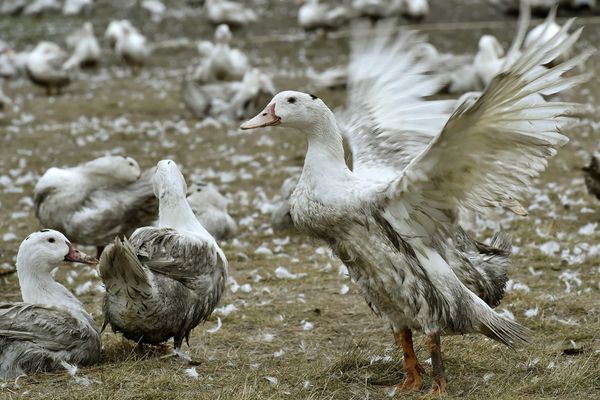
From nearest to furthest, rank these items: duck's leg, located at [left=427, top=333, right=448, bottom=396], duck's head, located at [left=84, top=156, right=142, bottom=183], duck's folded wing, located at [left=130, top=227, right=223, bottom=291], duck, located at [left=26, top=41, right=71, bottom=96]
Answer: duck's leg, located at [left=427, top=333, right=448, bottom=396] → duck's folded wing, located at [left=130, top=227, right=223, bottom=291] → duck's head, located at [left=84, top=156, right=142, bottom=183] → duck, located at [left=26, top=41, right=71, bottom=96]

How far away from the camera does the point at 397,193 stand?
475 centimetres

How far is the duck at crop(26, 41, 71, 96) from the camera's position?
720 inches

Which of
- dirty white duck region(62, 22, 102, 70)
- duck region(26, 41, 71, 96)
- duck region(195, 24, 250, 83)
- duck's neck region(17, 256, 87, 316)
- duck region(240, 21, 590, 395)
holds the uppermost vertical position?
duck region(240, 21, 590, 395)

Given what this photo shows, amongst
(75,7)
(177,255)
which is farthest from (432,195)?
(75,7)

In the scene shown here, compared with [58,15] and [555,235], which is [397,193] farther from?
[58,15]

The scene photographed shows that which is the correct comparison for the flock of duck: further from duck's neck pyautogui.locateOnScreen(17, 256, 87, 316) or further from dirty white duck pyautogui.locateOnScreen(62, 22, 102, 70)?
dirty white duck pyautogui.locateOnScreen(62, 22, 102, 70)

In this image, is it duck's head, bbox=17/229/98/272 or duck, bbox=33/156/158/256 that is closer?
duck's head, bbox=17/229/98/272

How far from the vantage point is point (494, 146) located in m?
4.50

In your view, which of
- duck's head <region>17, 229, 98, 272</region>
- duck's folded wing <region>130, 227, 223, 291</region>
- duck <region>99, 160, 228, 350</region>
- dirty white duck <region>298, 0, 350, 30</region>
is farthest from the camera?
dirty white duck <region>298, 0, 350, 30</region>

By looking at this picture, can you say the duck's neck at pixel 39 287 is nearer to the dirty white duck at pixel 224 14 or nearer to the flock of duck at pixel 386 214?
the flock of duck at pixel 386 214

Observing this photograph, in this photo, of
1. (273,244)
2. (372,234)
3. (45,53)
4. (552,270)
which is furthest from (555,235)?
(45,53)

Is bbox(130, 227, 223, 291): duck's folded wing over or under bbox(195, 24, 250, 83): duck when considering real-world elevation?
over

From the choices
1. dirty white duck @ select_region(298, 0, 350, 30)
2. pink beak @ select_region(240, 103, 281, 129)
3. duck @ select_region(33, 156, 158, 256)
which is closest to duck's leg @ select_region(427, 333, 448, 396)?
pink beak @ select_region(240, 103, 281, 129)

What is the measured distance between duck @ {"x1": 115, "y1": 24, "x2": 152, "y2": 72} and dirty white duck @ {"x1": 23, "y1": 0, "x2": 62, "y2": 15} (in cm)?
955
